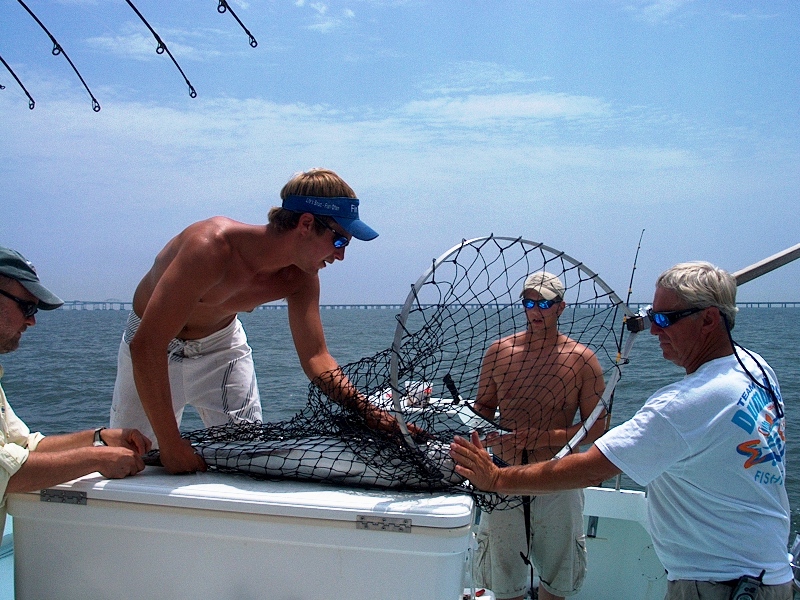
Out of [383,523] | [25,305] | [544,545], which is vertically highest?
[25,305]

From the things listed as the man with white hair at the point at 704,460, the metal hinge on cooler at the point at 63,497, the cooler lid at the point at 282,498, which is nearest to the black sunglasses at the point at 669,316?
the man with white hair at the point at 704,460

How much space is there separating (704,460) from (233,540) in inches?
55.6

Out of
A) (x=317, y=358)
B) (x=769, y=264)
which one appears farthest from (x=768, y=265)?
(x=317, y=358)

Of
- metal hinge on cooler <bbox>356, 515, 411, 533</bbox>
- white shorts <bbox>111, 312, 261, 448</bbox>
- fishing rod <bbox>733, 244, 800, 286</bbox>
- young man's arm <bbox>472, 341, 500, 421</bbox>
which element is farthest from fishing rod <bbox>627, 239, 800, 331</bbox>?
white shorts <bbox>111, 312, 261, 448</bbox>

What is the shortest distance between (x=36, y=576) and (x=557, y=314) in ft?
8.05

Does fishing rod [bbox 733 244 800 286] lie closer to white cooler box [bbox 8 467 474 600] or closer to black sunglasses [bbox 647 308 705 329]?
black sunglasses [bbox 647 308 705 329]

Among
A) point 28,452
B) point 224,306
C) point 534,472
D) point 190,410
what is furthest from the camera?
point 190,410

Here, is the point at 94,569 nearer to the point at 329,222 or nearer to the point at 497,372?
the point at 329,222

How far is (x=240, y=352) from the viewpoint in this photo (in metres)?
3.56

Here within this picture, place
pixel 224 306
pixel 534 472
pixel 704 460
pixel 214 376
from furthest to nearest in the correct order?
pixel 214 376
pixel 224 306
pixel 534 472
pixel 704 460

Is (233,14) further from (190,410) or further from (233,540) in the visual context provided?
(190,410)

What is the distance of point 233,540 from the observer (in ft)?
6.85

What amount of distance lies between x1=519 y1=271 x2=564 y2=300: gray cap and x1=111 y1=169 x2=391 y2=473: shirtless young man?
3.40 ft

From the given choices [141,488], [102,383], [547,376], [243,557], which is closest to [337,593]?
[243,557]
